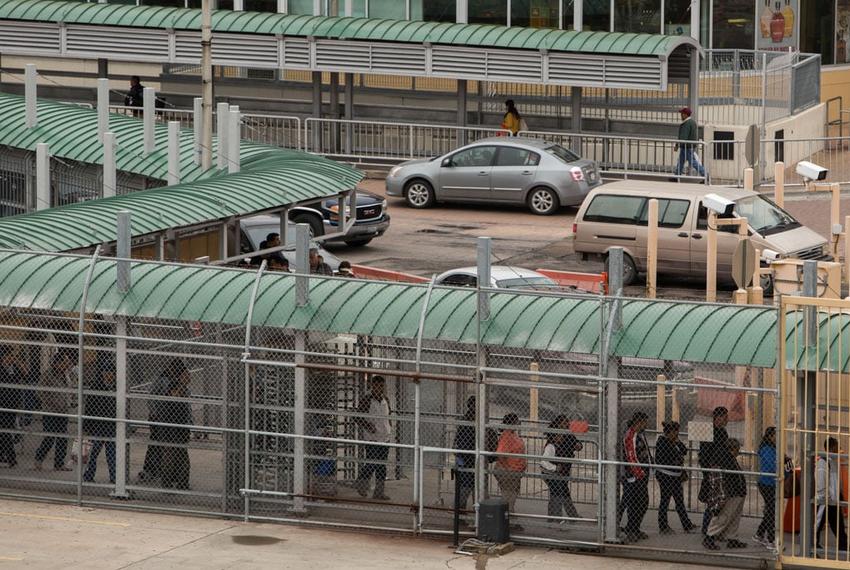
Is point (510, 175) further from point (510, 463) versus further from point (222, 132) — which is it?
point (510, 463)

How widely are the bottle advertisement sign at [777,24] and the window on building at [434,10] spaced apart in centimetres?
726

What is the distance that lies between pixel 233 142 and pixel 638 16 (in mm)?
16264

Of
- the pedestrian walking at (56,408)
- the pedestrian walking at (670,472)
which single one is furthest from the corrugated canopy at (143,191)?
the pedestrian walking at (670,472)

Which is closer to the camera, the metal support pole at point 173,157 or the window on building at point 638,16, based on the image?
the metal support pole at point 173,157

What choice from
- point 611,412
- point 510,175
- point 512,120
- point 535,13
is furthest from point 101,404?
point 535,13

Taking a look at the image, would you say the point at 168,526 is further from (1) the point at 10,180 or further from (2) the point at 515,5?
(2) the point at 515,5

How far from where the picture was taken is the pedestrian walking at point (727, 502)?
18.4 m

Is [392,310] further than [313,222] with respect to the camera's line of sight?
No

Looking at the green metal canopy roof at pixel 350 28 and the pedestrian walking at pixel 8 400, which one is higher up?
the green metal canopy roof at pixel 350 28

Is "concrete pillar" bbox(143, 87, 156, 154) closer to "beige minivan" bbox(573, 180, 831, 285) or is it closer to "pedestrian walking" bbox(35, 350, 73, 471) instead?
"beige minivan" bbox(573, 180, 831, 285)

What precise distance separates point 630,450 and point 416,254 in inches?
563

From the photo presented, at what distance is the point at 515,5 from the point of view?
4322 centimetres

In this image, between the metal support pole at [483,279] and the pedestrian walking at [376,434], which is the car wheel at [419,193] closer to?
the pedestrian walking at [376,434]

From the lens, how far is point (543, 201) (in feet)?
117
